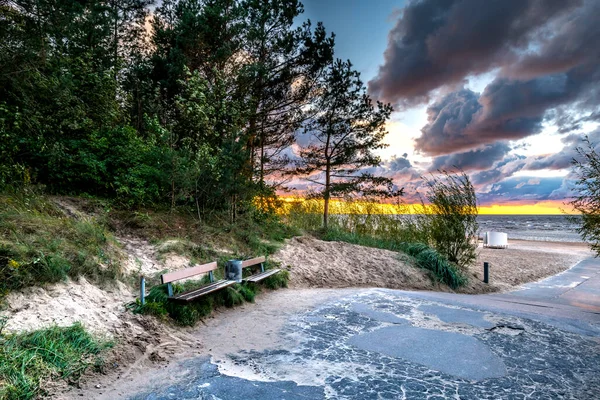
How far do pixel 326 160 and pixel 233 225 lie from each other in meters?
5.74

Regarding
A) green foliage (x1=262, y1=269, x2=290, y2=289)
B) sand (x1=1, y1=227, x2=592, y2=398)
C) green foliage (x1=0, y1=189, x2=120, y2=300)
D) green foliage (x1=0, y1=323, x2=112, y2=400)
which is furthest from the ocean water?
green foliage (x1=0, y1=323, x2=112, y2=400)

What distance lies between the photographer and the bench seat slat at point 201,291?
16.7ft

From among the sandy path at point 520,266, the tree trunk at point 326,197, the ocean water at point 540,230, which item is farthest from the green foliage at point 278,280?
the ocean water at point 540,230

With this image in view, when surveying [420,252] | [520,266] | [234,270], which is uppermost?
[234,270]

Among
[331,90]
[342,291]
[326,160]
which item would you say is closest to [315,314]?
[342,291]

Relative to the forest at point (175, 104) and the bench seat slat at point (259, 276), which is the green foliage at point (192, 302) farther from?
the forest at point (175, 104)

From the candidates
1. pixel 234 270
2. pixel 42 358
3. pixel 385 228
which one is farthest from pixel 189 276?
pixel 385 228

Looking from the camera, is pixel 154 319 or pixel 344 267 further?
pixel 344 267

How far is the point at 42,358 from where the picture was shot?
10.8ft

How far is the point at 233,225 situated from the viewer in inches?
380

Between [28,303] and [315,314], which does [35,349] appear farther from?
[315,314]

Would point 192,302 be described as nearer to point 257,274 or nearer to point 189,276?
point 189,276

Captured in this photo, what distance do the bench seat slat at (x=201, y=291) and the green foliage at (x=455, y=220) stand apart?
25.3 ft

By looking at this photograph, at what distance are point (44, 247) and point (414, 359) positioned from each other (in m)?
5.10
